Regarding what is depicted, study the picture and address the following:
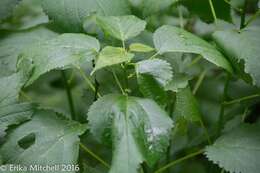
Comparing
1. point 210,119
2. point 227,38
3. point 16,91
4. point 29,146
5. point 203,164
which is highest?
point 227,38

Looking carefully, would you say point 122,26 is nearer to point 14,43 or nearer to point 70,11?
point 70,11

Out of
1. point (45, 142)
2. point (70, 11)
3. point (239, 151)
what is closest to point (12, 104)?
point (45, 142)

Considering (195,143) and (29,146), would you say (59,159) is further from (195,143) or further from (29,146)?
(195,143)

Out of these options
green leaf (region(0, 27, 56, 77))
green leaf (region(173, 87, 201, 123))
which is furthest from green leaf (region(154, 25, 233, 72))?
green leaf (region(0, 27, 56, 77))

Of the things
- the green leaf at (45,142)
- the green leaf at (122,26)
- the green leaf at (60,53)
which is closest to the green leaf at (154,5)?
the green leaf at (122,26)

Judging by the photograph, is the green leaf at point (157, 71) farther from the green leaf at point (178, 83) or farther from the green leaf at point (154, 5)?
the green leaf at point (154, 5)

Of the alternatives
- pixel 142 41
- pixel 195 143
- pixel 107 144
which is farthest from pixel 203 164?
pixel 107 144

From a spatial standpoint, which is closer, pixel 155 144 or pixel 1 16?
pixel 155 144
